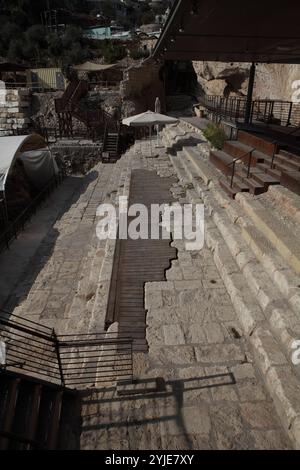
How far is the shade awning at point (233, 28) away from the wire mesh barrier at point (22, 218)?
22.3 feet

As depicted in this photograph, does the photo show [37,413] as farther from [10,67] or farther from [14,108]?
[10,67]

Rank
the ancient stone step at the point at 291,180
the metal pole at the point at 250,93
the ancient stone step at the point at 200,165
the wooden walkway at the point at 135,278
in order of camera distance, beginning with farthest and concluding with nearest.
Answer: the metal pole at the point at 250,93 < the ancient stone step at the point at 200,165 < the ancient stone step at the point at 291,180 < the wooden walkway at the point at 135,278

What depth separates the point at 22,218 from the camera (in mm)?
11211

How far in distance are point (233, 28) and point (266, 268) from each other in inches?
202

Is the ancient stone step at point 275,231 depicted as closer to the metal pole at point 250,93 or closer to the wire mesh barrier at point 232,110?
the metal pole at point 250,93

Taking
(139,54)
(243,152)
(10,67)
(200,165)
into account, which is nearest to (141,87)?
(139,54)

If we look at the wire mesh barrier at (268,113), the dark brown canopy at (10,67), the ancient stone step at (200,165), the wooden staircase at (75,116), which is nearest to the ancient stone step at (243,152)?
the ancient stone step at (200,165)

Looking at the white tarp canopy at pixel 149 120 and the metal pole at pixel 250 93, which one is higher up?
the metal pole at pixel 250 93

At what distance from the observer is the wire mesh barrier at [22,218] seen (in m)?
9.56

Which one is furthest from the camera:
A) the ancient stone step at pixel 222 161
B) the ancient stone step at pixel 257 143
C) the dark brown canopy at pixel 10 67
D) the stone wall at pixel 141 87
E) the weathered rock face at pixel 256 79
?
the dark brown canopy at pixel 10 67

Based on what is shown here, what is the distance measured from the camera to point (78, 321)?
5367 millimetres

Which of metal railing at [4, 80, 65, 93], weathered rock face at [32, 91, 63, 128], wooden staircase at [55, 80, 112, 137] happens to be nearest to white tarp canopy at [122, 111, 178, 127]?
wooden staircase at [55, 80, 112, 137]
